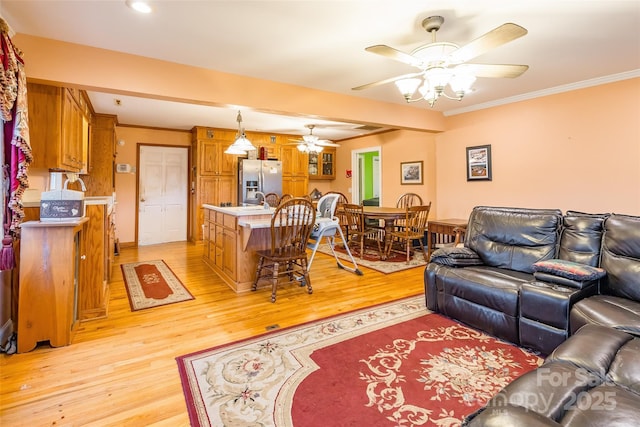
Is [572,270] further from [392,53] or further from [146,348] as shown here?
[146,348]

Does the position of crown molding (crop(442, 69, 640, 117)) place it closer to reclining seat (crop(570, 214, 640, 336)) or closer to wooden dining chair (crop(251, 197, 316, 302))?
reclining seat (crop(570, 214, 640, 336))

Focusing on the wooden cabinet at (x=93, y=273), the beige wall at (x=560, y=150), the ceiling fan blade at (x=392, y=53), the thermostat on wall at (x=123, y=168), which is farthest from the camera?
the thermostat on wall at (x=123, y=168)

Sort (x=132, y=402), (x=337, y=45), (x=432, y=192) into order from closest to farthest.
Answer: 1. (x=132, y=402)
2. (x=337, y=45)
3. (x=432, y=192)

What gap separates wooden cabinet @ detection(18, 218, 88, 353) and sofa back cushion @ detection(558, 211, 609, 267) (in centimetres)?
386

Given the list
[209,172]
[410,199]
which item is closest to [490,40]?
[410,199]

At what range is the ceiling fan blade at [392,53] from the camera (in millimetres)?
2074

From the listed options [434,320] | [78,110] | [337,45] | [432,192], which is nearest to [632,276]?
[434,320]

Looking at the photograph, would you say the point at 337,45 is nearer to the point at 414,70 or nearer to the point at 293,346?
the point at 414,70

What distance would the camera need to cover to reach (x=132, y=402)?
1721 mm

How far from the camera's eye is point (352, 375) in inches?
76.7

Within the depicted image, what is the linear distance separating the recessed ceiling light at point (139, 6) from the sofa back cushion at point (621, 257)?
374 centimetres

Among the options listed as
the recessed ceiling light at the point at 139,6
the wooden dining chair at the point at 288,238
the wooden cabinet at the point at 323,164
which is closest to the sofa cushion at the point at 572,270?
the wooden dining chair at the point at 288,238

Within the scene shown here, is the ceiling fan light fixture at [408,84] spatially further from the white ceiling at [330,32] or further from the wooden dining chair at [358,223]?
the wooden dining chair at [358,223]

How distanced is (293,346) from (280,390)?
1.65ft
